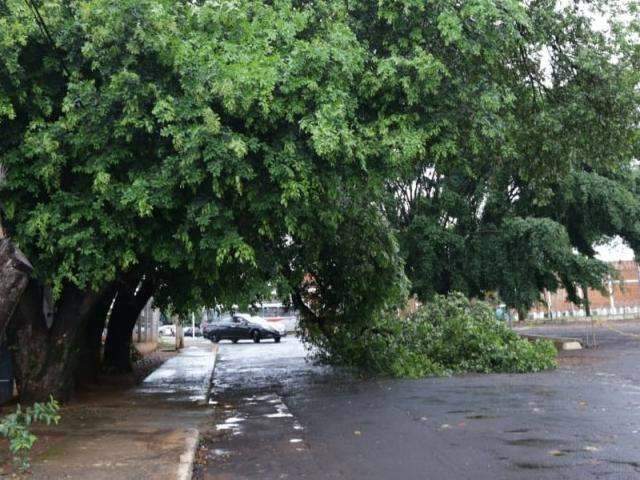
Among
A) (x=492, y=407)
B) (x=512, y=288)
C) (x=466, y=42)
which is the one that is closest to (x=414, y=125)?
(x=466, y=42)

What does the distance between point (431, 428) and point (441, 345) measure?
29.7 ft

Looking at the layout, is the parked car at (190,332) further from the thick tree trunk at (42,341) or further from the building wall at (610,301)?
the thick tree trunk at (42,341)

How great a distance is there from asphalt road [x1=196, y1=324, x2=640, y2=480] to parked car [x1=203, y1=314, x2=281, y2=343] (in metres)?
24.6

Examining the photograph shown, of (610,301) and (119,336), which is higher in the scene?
(119,336)

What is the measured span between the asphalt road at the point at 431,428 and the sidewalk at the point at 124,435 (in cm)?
47

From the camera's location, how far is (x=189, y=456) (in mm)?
8148

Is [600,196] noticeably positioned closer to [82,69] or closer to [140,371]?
[140,371]

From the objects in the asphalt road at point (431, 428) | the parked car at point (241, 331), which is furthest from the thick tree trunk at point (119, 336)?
the parked car at point (241, 331)

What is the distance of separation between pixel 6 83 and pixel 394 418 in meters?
7.27

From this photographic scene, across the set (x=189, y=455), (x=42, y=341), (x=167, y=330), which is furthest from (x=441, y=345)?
(x=167, y=330)

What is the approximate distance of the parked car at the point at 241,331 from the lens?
42.7 metres

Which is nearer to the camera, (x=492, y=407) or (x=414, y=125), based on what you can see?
(x=414, y=125)

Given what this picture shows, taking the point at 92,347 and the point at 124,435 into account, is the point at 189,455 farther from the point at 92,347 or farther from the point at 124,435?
the point at 92,347

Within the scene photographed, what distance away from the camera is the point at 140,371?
21.7 metres
